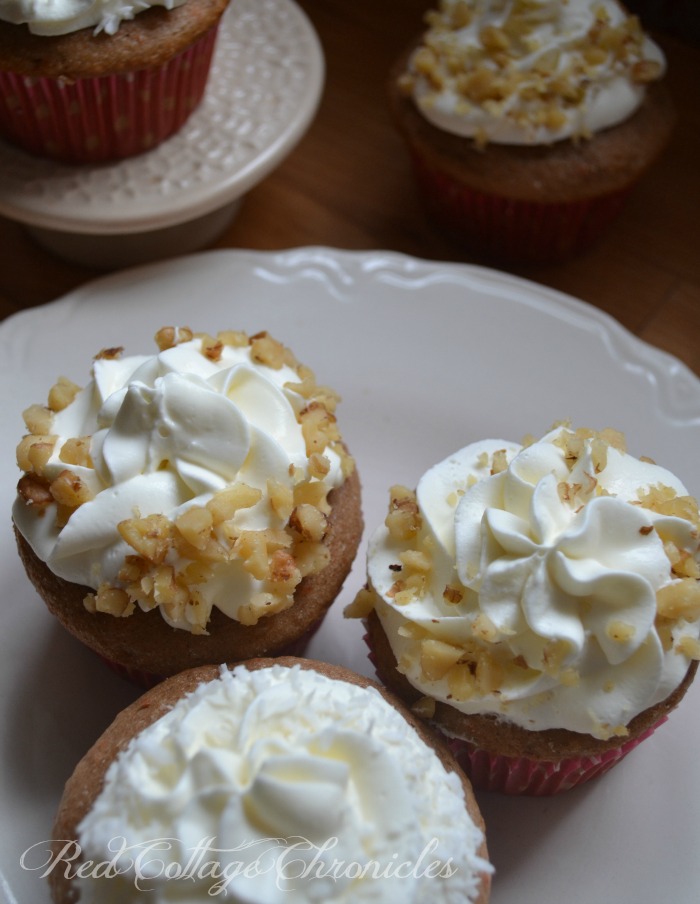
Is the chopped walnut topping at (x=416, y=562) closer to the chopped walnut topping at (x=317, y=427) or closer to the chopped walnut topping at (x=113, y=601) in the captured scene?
the chopped walnut topping at (x=317, y=427)

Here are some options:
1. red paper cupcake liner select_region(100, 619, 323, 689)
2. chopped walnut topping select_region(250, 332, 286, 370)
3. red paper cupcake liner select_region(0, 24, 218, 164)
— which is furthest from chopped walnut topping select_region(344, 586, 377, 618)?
red paper cupcake liner select_region(0, 24, 218, 164)

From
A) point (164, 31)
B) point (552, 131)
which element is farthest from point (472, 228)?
point (164, 31)

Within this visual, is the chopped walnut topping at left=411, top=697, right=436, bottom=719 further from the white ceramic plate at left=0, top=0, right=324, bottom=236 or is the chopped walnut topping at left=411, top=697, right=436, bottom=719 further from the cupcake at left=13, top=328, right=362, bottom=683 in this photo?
the white ceramic plate at left=0, top=0, right=324, bottom=236

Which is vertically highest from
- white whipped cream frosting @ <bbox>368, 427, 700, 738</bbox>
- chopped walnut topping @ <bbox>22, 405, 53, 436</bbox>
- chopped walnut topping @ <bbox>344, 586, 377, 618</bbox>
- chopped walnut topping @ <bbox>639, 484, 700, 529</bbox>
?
chopped walnut topping @ <bbox>639, 484, 700, 529</bbox>

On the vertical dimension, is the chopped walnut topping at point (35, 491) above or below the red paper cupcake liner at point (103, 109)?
below

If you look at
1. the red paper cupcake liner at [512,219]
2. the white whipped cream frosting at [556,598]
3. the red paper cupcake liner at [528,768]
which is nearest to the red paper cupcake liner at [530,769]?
the red paper cupcake liner at [528,768]

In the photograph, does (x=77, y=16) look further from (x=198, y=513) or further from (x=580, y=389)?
(x=580, y=389)
